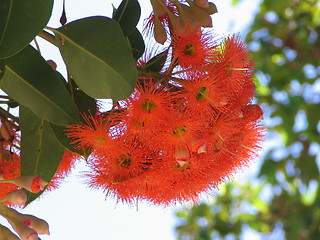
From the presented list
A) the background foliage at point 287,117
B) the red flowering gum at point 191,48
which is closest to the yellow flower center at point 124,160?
the red flowering gum at point 191,48

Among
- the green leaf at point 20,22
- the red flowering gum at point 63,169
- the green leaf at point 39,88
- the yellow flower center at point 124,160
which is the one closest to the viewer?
the green leaf at point 20,22

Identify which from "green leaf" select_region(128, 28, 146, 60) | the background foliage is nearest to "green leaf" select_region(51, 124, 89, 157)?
"green leaf" select_region(128, 28, 146, 60)

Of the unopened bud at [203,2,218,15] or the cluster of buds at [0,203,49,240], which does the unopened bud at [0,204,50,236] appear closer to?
the cluster of buds at [0,203,49,240]

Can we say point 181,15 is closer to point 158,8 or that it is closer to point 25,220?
point 158,8

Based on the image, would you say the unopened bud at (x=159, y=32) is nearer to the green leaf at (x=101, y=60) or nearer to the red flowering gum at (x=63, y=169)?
the green leaf at (x=101, y=60)

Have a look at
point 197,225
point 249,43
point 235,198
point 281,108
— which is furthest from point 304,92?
point 197,225

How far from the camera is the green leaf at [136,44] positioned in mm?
1116

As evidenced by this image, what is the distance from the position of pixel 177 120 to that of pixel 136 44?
217 mm

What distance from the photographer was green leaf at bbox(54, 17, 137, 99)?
932mm

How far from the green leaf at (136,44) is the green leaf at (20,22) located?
0.25 m

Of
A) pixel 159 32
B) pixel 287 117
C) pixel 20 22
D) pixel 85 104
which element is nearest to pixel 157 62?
pixel 159 32

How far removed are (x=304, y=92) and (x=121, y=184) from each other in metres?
3.07

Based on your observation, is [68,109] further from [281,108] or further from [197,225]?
[197,225]

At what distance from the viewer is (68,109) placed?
102cm
